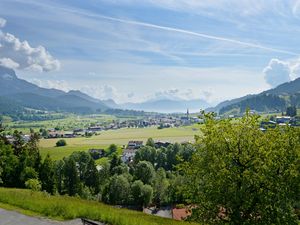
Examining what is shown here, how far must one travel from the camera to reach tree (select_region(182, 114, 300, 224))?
2502 centimetres

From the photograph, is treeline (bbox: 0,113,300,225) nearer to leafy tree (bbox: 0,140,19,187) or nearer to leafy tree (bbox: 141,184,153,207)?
leafy tree (bbox: 0,140,19,187)

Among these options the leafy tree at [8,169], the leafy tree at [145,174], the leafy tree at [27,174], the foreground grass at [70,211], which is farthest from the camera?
the leafy tree at [145,174]

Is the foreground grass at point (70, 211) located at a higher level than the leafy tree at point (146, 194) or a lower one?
higher

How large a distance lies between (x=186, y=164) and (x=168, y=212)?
228ft

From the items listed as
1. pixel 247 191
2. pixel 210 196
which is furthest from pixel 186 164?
pixel 247 191

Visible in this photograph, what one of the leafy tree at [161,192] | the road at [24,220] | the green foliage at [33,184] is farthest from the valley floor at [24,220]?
the leafy tree at [161,192]

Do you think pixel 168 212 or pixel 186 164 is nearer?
pixel 186 164

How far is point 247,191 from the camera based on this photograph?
992 inches

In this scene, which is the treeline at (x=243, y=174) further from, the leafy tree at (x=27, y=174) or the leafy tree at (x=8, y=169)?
the leafy tree at (x=8, y=169)

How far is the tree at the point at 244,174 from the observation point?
25.0 metres

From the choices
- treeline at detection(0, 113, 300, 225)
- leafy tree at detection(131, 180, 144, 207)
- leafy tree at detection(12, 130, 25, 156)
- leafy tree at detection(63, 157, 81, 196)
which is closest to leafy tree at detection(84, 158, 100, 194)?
leafy tree at detection(63, 157, 81, 196)

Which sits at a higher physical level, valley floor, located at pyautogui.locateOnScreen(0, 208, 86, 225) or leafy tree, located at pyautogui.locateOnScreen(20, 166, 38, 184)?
valley floor, located at pyautogui.locateOnScreen(0, 208, 86, 225)

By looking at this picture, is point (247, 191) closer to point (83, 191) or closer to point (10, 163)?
point (10, 163)

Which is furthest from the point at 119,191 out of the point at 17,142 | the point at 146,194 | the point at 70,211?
the point at 70,211
